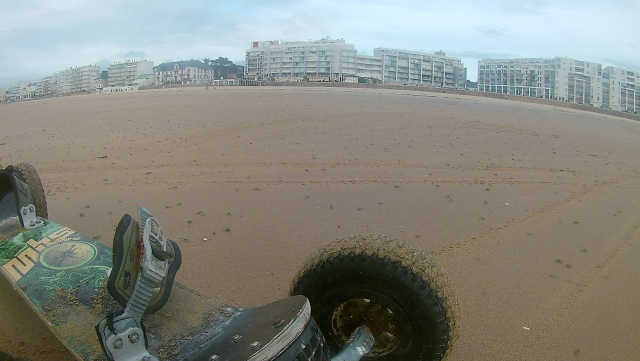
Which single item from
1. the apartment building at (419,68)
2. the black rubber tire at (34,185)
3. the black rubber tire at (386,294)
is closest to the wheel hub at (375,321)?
the black rubber tire at (386,294)

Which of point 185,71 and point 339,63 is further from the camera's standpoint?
point 339,63

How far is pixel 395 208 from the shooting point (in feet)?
16.5

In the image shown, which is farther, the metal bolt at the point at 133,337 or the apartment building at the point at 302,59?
the apartment building at the point at 302,59

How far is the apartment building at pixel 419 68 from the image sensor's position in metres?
95.8

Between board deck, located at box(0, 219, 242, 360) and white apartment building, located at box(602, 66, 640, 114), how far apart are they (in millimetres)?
54764

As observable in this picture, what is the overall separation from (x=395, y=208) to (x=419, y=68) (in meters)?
99.8

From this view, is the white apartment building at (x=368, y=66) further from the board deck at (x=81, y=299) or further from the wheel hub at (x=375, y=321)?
the wheel hub at (x=375, y=321)

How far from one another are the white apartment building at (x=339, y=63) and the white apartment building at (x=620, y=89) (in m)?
35.2

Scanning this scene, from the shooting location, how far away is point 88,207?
195 inches

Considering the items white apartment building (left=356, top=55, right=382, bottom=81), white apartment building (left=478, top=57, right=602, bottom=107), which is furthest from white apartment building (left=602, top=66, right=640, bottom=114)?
white apartment building (left=356, top=55, right=382, bottom=81)

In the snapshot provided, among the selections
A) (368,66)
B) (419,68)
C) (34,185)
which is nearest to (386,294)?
(34,185)

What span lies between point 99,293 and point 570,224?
481cm

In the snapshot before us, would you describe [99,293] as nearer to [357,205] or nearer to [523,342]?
[523,342]

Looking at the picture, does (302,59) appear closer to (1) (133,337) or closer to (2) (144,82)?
(2) (144,82)
